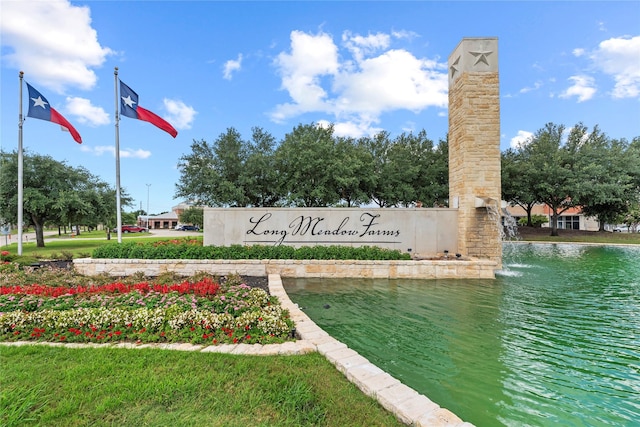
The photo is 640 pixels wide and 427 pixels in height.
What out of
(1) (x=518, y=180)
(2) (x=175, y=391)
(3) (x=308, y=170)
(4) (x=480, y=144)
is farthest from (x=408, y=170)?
(2) (x=175, y=391)

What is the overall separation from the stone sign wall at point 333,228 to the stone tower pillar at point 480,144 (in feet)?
3.31

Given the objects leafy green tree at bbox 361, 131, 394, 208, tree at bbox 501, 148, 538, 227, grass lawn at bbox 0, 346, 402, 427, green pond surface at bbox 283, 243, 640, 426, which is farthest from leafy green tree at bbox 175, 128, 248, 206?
tree at bbox 501, 148, 538, 227

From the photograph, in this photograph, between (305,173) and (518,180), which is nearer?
(305,173)

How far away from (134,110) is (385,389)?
13.0 metres

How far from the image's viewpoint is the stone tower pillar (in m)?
10.8

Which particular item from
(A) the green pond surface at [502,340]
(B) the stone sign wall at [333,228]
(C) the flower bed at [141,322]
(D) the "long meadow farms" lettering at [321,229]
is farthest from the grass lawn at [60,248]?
(A) the green pond surface at [502,340]

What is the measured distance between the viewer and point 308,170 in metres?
19.5

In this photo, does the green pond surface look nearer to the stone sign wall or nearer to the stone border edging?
the stone border edging

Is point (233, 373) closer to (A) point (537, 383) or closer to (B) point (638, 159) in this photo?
(A) point (537, 383)

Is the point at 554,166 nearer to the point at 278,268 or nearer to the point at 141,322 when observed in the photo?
the point at 278,268

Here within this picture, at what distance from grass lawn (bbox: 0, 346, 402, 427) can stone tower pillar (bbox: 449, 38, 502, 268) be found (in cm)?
928

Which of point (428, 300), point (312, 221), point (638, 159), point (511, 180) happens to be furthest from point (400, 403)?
point (638, 159)

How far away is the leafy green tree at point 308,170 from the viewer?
63.0 feet

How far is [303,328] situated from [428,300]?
12.1 feet
